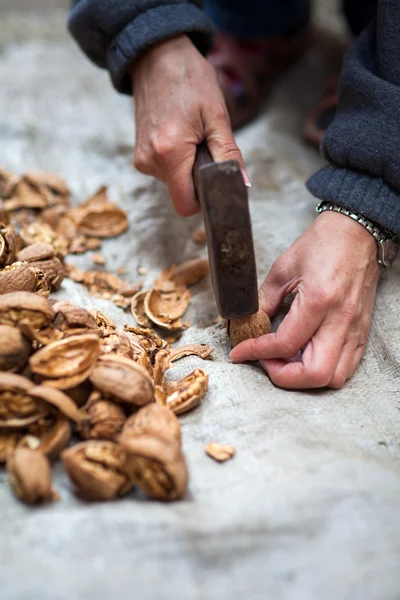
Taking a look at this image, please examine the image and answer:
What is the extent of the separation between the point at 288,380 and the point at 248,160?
0.82m

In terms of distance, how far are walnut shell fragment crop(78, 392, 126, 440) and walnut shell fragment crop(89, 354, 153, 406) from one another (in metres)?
0.02

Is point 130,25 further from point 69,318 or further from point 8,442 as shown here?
point 8,442

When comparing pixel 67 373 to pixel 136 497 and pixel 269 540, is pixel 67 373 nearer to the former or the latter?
pixel 136 497

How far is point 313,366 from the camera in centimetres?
91

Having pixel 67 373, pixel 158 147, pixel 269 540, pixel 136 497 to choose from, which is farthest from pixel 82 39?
pixel 269 540

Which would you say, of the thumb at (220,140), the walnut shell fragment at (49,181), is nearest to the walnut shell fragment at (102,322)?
the thumb at (220,140)

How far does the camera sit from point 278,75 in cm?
192

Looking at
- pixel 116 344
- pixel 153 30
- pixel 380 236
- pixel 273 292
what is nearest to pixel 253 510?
pixel 116 344

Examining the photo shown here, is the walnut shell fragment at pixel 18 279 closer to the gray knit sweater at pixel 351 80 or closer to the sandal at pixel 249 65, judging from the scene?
the gray knit sweater at pixel 351 80

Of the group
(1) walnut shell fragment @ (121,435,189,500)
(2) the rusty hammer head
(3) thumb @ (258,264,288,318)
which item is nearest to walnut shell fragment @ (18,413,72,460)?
(1) walnut shell fragment @ (121,435,189,500)

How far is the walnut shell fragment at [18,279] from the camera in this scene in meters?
0.95

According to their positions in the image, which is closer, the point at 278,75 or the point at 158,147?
the point at 158,147

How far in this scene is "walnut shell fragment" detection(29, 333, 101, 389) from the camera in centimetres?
81

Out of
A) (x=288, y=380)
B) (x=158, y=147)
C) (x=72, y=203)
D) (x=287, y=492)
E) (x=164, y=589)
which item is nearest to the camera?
(x=164, y=589)
